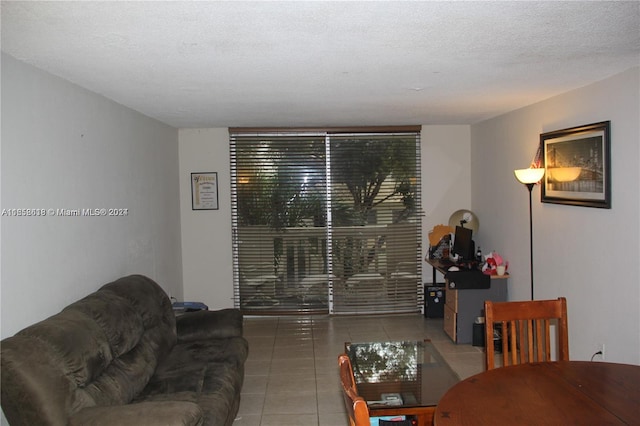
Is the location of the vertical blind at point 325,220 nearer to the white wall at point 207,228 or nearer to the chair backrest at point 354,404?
the white wall at point 207,228

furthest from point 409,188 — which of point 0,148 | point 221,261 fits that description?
point 0,148

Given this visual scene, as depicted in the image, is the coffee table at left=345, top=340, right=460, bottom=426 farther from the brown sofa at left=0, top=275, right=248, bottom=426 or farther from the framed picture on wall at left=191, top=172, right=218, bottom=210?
the framed picture on wall at left=191, top=172, right=218, bottom=210

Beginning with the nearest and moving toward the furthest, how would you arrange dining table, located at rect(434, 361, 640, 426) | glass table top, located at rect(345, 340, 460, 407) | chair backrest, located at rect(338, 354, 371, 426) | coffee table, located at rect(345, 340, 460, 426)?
1. chair backrest, located at rect(338, 354, 371, 426)
2. dining table, located at rect(434, 361, 640, 426)
3. coffee table, located at rect(345, 340, 460, 426)
4. glass table top, located at rect(345, 340, 460, 407)

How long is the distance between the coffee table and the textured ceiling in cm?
193

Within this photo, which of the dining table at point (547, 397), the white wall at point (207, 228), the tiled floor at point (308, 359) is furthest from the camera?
the white wall at point (207, 228)

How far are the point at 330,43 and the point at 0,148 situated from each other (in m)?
1.67

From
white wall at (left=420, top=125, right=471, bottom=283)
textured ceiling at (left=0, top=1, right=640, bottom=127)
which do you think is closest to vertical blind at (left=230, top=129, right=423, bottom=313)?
white wall at (left=420, top=125, right=471, bottom=283)

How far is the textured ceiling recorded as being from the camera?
1.96 metres

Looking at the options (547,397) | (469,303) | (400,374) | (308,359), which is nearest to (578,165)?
(469,303)

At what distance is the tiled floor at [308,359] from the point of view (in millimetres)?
3611

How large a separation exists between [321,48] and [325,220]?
3836mm

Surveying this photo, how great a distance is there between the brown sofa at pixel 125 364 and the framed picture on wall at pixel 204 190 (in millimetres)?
2266

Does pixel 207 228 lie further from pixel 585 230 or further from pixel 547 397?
pixel 547 397

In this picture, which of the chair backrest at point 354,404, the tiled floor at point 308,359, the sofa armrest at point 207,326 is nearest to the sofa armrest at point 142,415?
the chair backrest at point 354,404
